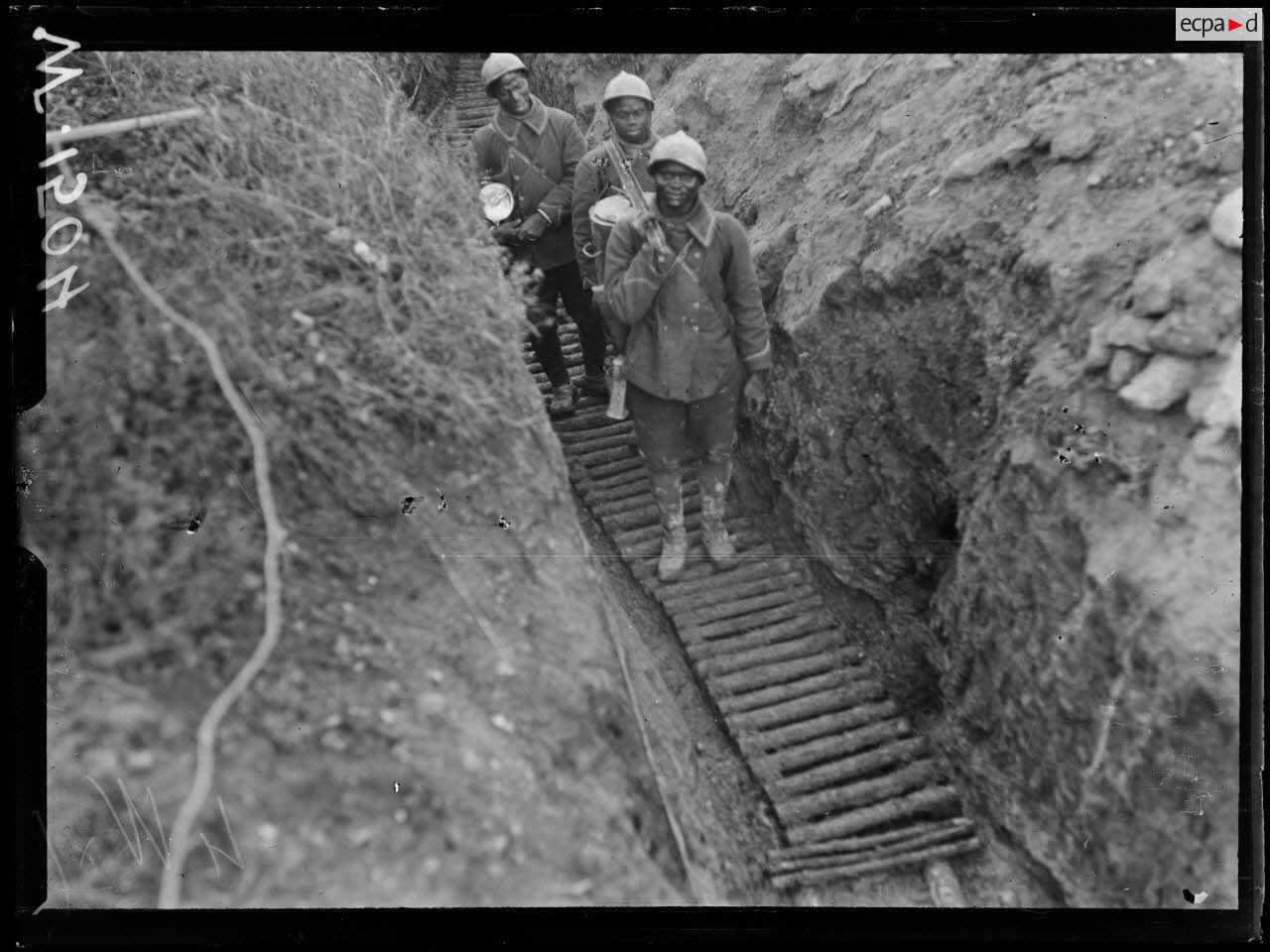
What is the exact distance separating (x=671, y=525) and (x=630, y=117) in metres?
1.93

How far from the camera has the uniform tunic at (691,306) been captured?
3.77m

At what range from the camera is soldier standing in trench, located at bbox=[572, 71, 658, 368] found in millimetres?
4172

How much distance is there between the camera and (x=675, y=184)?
3.61 metres

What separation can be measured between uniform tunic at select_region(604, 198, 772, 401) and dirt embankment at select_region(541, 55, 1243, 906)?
43 centimetres

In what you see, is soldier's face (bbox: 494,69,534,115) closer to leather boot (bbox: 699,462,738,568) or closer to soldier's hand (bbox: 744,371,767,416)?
soldier's hand (bbox: 744,371,767,416)

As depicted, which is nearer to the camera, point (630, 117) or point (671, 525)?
point (630, 117)

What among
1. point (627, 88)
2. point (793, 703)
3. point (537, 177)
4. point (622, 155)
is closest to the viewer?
point (793, 703)

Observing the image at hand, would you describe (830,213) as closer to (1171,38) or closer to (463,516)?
(1171,38)

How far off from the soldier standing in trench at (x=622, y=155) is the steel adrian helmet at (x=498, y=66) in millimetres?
441

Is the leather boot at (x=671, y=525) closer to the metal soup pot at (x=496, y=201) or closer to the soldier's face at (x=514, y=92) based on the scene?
the metal soup pot at (x=496, y=201)

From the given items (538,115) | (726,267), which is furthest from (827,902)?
(538,115)

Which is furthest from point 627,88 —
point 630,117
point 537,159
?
point 537,159

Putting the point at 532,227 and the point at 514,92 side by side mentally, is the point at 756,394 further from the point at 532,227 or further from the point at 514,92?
the point at 514,92

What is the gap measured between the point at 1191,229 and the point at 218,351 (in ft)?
11.1
